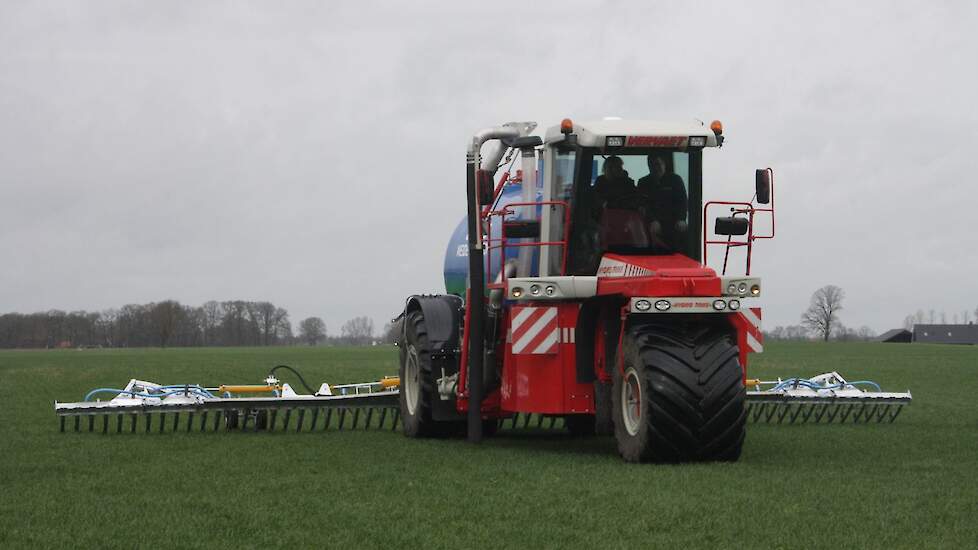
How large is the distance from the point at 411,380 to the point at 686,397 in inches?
215

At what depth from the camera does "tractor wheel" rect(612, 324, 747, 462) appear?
10.4 meters

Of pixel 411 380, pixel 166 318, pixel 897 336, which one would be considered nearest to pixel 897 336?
pixel 897 336

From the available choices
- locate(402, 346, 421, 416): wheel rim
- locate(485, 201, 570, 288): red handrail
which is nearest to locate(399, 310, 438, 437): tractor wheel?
locate(402, 346, 421, 416): wheel rim

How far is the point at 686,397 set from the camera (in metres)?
10.4

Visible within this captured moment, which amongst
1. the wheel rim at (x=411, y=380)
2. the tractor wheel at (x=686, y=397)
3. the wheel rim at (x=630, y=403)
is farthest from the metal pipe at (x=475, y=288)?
the tractor wheel at (x=686, y=397)

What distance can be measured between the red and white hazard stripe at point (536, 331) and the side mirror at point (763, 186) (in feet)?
6.84

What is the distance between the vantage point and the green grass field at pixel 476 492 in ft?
24.6

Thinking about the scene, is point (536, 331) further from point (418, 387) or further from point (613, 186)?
point (418, 387)

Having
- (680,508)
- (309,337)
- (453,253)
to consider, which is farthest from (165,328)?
(680,508)

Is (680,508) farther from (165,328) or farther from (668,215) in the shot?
(165,328)

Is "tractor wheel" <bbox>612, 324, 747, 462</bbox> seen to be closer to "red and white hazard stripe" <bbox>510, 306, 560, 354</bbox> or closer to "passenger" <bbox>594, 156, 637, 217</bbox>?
"red and white hazard stripe" <bbox>510, 306, 560, 354</bbox>

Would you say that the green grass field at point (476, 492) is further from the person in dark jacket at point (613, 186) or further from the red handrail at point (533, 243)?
the person in dark jacket at point (613, 186)

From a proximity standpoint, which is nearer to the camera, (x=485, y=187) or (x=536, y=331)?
(x=536, y=331)

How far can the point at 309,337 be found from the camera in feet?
495
